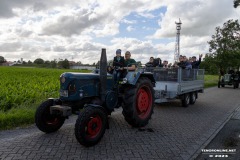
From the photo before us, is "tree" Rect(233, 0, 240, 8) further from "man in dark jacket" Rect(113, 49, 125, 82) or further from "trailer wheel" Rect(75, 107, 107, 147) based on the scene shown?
"trailer wheel" Rect(75, 107, 107, 147)

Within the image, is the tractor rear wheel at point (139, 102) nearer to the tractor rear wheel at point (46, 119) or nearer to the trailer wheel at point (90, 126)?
the trailer wheel at point (90, 126)

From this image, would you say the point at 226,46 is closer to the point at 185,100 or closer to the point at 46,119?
the point at 185,100

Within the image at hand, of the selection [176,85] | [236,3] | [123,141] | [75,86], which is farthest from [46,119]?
[236,3]

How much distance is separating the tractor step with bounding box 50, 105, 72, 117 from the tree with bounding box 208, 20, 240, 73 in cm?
2225

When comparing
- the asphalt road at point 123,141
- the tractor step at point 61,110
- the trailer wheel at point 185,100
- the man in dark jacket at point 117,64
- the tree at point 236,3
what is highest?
the tree at point 236,3

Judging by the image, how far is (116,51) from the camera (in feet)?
22.2

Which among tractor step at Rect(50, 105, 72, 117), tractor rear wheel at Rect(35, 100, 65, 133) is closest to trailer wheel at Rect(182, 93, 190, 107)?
tractor rear wheel at Rect(35, 100, 65, 133)

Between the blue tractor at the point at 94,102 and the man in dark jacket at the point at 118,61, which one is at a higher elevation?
the man in dark jacket at the point at 118,61

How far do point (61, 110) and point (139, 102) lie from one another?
221cm

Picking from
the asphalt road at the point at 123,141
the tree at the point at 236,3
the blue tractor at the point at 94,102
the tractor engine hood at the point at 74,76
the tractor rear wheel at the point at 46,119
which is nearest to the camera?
the asphalt road at the point at 123,141

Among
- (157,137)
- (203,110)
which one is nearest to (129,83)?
(157,137)

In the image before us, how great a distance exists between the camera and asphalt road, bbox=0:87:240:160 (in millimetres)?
4727

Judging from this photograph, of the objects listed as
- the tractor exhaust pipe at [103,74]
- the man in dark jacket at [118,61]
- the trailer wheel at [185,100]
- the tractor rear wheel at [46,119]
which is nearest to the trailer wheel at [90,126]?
the tractor exhaust pipe at [103,74]

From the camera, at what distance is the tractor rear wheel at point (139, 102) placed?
248 inches
